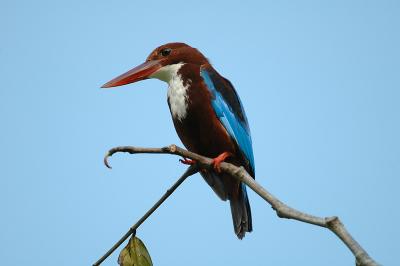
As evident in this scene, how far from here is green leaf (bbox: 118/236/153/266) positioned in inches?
111

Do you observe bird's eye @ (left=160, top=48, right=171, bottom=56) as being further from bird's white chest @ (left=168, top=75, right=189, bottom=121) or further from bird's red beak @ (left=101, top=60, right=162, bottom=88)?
bird's white chest @ (left=168, top=75, right=189, bottom=121)

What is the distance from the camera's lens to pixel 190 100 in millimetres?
4102

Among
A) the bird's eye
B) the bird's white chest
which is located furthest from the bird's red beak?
the bird's white chest

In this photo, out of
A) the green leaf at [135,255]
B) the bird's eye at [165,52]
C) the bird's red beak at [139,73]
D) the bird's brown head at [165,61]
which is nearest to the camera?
the green leaf at [135,255]

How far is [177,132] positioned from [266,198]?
2.15 meters

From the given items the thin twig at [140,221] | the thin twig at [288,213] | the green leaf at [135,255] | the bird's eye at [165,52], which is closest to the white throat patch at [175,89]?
the bird's eye at [165,52]

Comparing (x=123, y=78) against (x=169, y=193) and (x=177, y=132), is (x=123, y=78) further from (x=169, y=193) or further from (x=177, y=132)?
(x=169, y=193)

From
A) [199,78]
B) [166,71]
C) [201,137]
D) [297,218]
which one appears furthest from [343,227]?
[166,71]

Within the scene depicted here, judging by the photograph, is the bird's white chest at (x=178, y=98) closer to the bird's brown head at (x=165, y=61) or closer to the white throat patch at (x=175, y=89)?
the white throat patch at (x=175, y=89)

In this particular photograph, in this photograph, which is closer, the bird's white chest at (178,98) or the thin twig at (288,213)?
the thin twig at (288,213)

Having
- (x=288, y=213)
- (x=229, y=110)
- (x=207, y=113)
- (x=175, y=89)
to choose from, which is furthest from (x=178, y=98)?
(x=288, y=213)

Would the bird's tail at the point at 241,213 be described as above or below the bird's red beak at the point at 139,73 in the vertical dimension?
below

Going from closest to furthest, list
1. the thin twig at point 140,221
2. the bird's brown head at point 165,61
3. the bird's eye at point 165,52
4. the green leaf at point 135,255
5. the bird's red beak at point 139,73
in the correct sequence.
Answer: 1. the thin twig at point 140,221
2. the green leaf at point 135,255
3. the bird's red beak at point 139,73
4. the bird's brown head at point 165,61
5. the bird's eye at point 165,52

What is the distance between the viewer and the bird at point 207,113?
408 cm
